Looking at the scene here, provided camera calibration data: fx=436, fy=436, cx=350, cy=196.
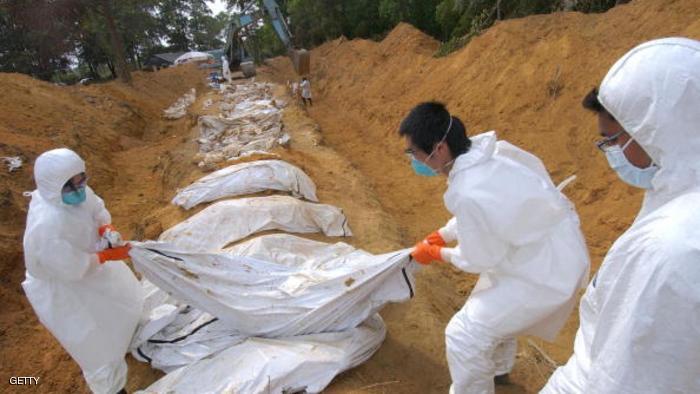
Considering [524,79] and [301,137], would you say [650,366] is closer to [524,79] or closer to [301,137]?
[524,79]

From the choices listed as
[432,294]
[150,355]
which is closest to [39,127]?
[150,355]

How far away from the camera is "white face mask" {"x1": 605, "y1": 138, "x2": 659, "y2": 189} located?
1.30 metres

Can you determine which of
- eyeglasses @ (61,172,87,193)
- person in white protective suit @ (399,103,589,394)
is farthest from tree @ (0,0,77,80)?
person in white protective suit @ (399,103,589,394)

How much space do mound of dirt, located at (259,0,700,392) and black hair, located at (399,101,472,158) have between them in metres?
1.61

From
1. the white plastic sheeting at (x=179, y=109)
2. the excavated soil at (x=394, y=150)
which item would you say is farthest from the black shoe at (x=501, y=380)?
the white plastic sheeting at (x=179, y=109)

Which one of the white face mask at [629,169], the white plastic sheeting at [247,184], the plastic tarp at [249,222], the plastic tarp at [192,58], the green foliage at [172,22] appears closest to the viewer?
the white face mask at [629,169]

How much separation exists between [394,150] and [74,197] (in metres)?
7.01

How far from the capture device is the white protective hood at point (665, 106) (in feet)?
3.59

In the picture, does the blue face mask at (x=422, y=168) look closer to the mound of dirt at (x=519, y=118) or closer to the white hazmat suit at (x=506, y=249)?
the white hazmat suit at (x=506, y=249)

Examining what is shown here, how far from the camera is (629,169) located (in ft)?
4.49

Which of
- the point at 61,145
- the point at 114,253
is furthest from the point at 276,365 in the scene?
the point at 61,145

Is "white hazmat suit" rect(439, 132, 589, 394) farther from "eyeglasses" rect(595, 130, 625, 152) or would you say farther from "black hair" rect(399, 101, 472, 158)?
"eyeglasses" rect(595, 130, 625, 152)

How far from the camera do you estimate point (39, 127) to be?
374 inches

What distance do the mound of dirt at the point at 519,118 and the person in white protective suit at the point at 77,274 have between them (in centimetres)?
183
